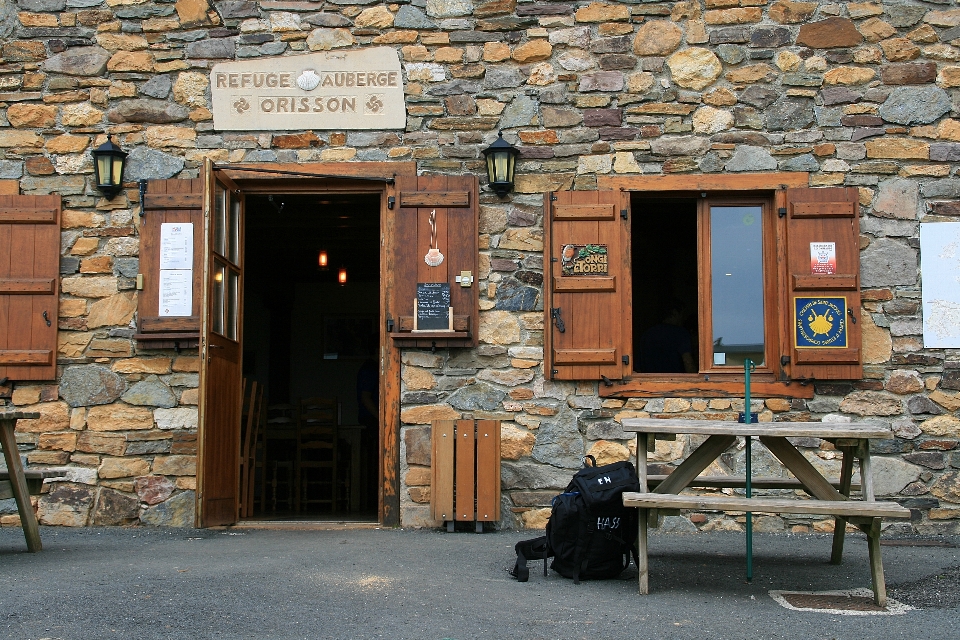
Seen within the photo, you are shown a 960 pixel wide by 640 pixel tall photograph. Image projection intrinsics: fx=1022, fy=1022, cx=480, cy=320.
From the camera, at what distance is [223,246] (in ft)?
23.0

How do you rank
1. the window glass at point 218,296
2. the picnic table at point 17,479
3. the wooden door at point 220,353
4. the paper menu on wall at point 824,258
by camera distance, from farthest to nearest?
1. the paper menu on wall at point 824,258
2. the window glass at point 218,296
3. the wooden door at point 220,353
4. the picnic table at point 17,479

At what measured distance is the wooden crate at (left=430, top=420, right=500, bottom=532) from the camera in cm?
656

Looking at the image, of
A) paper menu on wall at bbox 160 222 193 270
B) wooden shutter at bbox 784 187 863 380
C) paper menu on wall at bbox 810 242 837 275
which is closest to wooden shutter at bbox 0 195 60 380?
paper menu on wall at bbox 160 222 193 270

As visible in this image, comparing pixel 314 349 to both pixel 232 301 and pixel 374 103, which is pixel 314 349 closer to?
pixel 232 301

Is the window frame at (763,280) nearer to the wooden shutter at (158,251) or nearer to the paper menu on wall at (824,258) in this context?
the paper menu on wall at (824,258)

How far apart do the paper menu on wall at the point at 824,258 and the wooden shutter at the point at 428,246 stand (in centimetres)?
229

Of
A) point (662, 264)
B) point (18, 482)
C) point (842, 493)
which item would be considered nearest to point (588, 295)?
point (842, 493)

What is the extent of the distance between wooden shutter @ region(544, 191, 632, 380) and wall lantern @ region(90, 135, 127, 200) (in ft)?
9.82

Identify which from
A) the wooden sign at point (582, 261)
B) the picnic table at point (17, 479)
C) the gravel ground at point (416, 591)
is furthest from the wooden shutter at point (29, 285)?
the wooden sign at point (582, 261)

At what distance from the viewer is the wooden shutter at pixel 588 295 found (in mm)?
6918

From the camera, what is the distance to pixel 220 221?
22.8 feet

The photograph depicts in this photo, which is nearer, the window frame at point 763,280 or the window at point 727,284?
the window at point 727,284

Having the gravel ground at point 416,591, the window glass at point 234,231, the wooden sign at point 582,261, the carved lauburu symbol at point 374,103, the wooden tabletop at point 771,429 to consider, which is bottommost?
the gravel ground at point 416,591

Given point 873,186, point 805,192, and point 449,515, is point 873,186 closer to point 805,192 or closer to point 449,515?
point 805,192
